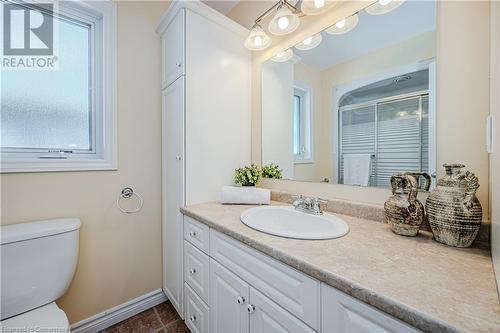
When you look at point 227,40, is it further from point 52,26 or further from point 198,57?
point 52,26

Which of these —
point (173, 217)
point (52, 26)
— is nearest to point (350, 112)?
point (173, 217)

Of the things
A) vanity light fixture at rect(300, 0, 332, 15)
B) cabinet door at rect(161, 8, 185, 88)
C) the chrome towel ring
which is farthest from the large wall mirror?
the chrome towel ring

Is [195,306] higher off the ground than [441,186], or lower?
lower

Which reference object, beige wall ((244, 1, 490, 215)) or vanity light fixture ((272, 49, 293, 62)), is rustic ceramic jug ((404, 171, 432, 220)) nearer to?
beige wall ((244, 1, 490, 215))

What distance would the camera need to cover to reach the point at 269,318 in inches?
29.7

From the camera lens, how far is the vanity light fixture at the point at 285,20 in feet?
4.09

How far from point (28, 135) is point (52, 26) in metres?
0.71

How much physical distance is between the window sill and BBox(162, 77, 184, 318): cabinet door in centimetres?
37

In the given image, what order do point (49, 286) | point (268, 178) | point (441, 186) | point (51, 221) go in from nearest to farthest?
point (441, 186) < point (49, 286) < point (51, 221) < point (268, 178)

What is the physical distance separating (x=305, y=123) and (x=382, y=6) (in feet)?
2.19

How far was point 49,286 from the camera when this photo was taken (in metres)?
1.07

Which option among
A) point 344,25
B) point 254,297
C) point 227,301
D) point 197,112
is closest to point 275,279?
point 254,297

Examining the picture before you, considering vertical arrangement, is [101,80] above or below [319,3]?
below

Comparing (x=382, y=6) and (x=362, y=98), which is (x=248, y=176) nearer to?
(x=362, y=98)
